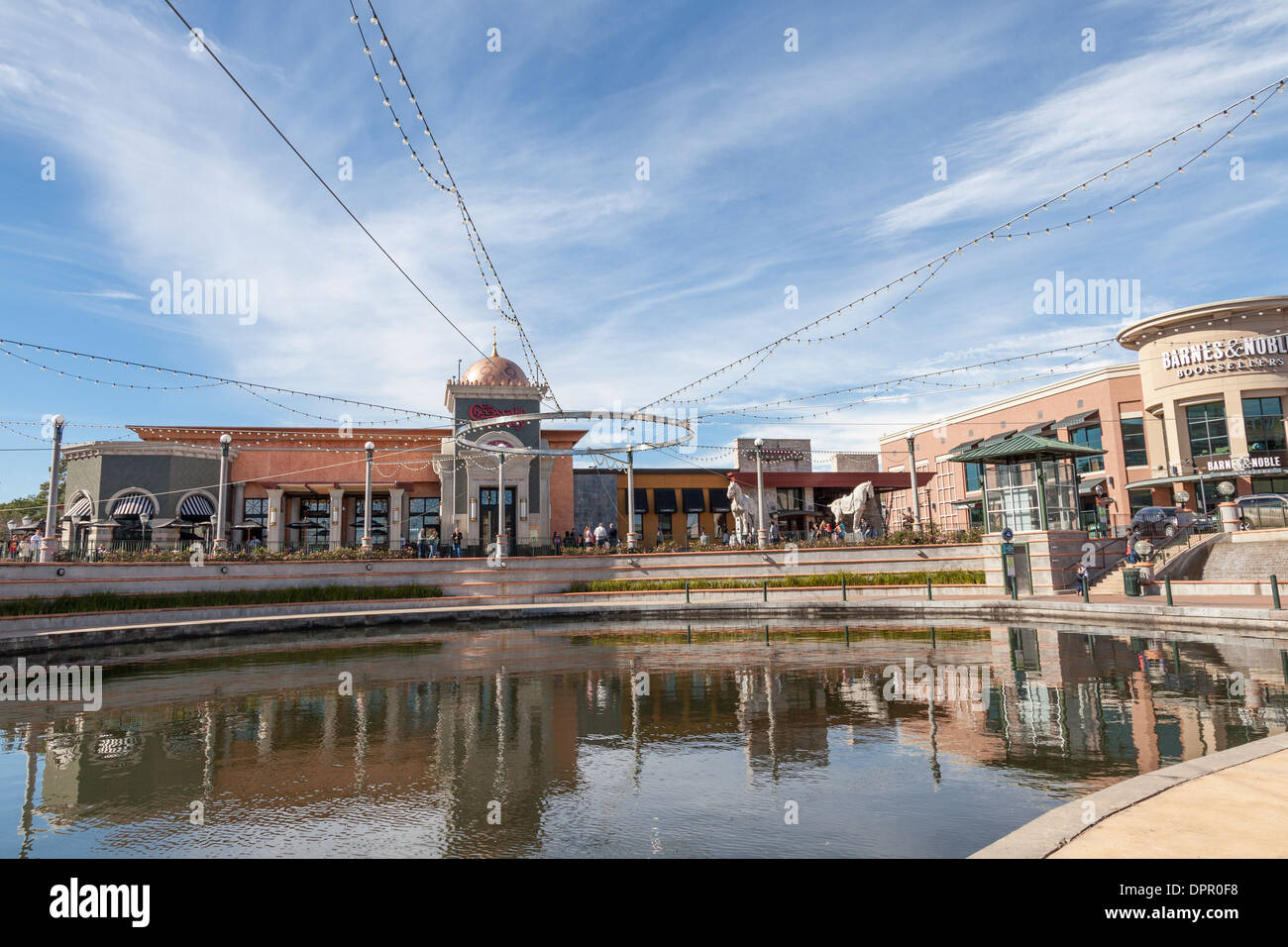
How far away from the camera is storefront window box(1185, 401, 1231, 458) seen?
4053 centimetres

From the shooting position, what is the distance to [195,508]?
1348 inches

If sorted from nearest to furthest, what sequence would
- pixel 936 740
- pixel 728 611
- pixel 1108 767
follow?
pixel 1108 767 < pixel 936 740 < pixel 728 611

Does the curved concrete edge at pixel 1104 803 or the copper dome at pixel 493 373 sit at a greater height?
the copper dome at pixel 493 373

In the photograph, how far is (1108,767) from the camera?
6.73 meters

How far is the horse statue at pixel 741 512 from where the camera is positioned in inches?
1340

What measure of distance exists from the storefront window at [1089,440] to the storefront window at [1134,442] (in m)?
1.62

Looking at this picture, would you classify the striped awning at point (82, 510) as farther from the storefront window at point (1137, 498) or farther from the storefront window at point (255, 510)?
the storefront window at point (1137, 498)

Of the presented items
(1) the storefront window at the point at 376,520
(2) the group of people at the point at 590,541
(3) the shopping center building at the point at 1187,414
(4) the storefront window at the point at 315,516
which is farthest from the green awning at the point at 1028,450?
(4) the storefront window at the point at 315,516

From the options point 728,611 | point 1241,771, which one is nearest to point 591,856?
point 1241,771

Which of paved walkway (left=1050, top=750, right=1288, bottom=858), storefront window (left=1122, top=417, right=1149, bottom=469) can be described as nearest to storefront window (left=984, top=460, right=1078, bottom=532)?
paved walkway (left=1050, top=750, right=1288, bottom=858)

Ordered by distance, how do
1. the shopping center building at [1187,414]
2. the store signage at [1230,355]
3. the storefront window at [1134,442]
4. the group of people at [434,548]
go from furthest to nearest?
the storefront window at [1134,442], the shopping center building at [1187,414], the store signage at [1230,355], the group of people at [434,548]

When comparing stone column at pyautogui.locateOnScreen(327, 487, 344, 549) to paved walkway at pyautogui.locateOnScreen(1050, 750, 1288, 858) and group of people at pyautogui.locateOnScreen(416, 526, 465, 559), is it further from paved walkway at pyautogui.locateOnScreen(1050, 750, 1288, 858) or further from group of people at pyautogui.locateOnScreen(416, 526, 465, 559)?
paved walkway at pyautogui.locateOnScreen(1050, 750, 1288, 858)

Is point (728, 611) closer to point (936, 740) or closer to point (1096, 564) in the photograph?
point (1096, 564)
